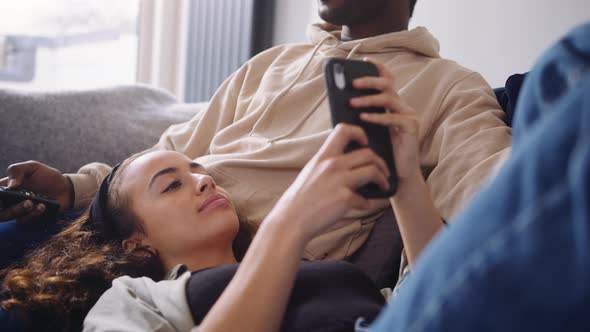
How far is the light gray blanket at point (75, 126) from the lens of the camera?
1658mm

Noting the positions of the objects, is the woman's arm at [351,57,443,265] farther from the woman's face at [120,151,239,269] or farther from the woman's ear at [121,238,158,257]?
the woman's ear at [121,238,158,257]

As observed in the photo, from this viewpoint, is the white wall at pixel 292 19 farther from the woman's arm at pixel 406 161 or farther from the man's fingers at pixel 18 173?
the woman's arm at pixel 406 161

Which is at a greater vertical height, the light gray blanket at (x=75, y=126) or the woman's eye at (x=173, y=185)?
the woman's eye at (x=173, y=185)

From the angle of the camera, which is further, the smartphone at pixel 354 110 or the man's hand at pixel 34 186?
the man's hand at pixel 34 186

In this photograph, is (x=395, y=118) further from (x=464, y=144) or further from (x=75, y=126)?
(x=75, y=126)

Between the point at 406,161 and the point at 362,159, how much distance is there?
0.42ft

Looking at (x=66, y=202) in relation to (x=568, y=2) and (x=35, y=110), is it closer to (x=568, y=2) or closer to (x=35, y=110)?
(x=35, y=110)

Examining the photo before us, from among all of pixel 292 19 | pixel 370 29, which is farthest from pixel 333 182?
pixel 292 19

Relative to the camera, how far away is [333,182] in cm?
78

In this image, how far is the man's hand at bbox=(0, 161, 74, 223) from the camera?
1.33 metres

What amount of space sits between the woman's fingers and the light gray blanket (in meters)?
1.08

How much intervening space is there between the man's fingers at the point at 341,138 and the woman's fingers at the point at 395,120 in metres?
0.03

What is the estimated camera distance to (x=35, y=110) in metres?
1.70

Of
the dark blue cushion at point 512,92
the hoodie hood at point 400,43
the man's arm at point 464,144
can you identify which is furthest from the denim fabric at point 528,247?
the hoodie hood at point 400,43
